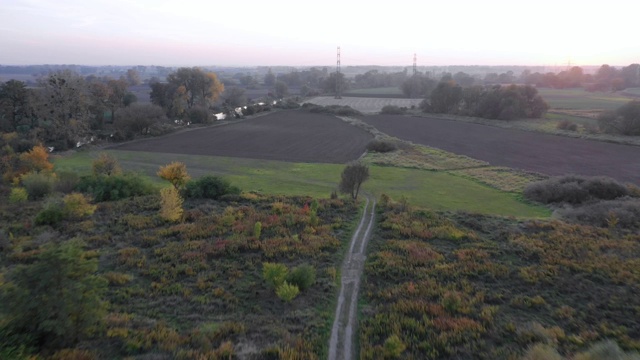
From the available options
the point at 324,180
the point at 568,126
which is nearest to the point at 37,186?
the point at 324,180

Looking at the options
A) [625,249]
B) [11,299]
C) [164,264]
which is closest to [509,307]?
[625,249]

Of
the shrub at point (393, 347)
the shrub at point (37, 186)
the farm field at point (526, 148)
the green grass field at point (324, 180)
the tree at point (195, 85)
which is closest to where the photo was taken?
the shrub at point (393, 347)

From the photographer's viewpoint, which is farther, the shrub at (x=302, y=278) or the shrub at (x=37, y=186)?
the shrub at (x=37, y=186)

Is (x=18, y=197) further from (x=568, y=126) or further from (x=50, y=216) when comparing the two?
(x=568, y=126)

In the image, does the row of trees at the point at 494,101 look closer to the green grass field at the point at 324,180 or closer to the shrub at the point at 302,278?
the green grass field at the point at 324,180

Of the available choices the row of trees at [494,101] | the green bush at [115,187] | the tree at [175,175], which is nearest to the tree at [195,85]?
the row of trees at [494,101]
